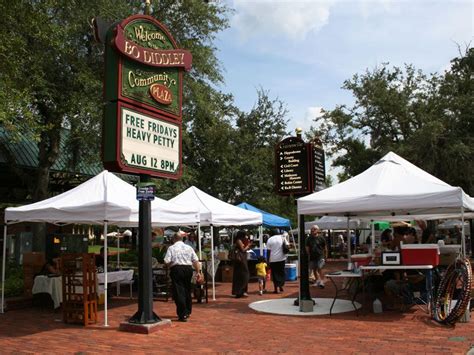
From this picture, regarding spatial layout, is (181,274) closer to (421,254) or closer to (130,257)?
(421,254)

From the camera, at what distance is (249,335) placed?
7.88 metres

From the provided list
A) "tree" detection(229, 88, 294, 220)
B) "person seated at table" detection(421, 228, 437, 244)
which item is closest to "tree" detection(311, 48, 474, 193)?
"tree" detection(229, 88, 294, 220)

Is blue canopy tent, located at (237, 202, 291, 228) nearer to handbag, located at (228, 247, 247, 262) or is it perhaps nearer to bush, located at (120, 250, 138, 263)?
handbag, located at (228, 247, 247, 262)

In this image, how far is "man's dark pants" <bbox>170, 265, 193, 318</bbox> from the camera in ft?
29.8

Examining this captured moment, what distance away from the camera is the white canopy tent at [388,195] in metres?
9.01

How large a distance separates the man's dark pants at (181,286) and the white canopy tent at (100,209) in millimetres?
1235

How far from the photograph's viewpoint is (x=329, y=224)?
26703mm

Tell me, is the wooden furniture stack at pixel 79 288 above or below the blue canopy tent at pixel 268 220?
below

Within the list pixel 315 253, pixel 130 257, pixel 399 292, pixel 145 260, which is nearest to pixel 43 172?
pixel 130 257

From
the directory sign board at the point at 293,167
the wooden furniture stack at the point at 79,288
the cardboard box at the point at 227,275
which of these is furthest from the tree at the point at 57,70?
the cardboard box at the point at 227,275

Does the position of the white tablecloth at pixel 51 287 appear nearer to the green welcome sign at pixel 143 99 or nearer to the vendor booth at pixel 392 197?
the green welcome sign at pixel 143 99

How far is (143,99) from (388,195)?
478 cm

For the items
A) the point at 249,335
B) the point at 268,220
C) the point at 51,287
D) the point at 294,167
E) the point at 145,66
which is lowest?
the point at 249,335

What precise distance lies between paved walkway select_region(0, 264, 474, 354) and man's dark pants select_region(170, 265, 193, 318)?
0.86 feet
